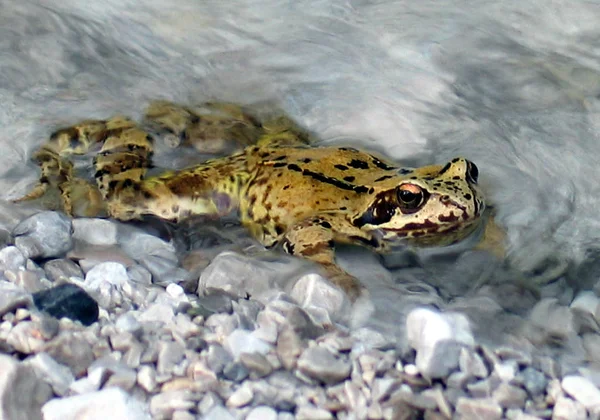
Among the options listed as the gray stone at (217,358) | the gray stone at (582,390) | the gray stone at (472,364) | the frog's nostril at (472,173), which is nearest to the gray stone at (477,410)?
the gray stone at (472,364)

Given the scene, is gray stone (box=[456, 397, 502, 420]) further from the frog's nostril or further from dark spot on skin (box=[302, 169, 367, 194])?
dark spot on skin (box=[302, 169, 367, 194])

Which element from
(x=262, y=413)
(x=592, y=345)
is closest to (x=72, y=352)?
(x=262, y=413)

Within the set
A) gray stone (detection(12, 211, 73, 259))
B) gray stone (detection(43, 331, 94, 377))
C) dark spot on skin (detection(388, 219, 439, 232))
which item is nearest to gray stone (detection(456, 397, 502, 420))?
gray stone (detection(43, 331, 94, 377))

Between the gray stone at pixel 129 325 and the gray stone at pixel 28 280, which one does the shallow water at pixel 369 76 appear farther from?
the gray stone at pixel 129 325

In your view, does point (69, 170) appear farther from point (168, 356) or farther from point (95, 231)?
point (168, 356)

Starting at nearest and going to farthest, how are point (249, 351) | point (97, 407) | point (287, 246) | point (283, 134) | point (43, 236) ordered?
point (97, 407)
point (249, 351)
point (43, 236)
point (287, 246)
point (283, 134)
